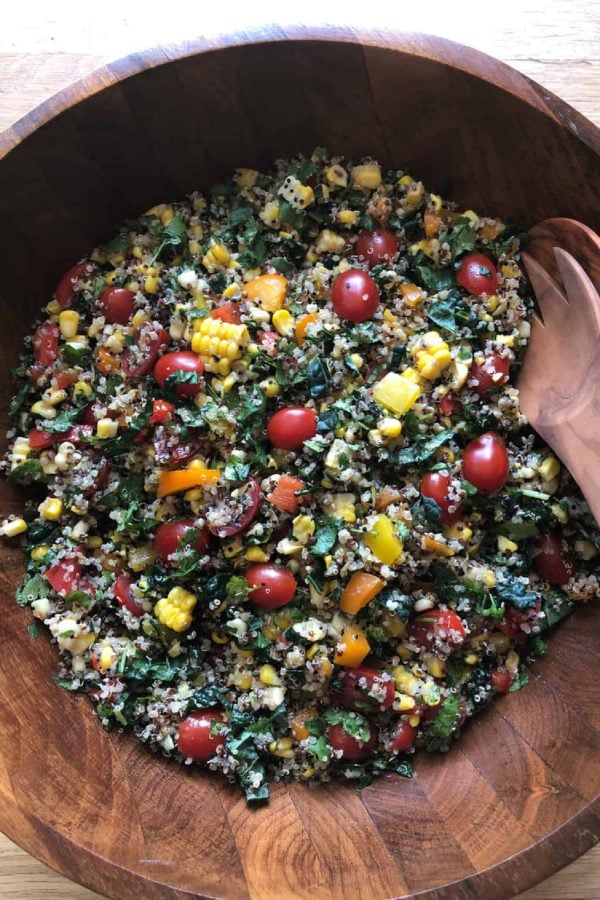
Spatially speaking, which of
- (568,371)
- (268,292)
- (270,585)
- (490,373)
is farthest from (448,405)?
(270,585)

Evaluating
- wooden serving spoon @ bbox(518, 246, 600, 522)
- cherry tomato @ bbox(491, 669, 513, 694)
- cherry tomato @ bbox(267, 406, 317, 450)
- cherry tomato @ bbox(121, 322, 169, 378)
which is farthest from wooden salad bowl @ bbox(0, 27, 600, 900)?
cherry tomato @ bbox(267, 406, 317, 450)

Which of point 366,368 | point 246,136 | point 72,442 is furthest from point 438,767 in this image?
point 246,136

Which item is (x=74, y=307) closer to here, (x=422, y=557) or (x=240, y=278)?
(x=240, y=278)

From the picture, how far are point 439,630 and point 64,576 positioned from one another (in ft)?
4.18

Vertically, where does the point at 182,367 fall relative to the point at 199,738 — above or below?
above

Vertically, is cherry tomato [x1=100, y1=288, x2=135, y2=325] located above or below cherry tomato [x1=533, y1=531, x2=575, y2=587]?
above

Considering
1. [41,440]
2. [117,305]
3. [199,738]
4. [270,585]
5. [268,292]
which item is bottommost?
[199,738]

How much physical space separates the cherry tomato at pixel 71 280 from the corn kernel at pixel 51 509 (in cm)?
72

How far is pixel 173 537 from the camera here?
8.98ft

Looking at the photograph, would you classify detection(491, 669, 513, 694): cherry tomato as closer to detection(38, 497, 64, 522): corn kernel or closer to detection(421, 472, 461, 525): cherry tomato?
detection(421, 472, 461, 525): cherry tomato

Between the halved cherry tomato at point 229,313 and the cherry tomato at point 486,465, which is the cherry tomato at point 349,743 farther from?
the halved cherry tomato at point 229,313

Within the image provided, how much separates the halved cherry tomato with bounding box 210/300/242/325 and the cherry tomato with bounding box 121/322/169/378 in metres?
0.20

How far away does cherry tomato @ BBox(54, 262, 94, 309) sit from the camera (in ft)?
9.93

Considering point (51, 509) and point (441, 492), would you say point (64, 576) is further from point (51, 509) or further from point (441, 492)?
point (441, 492)
